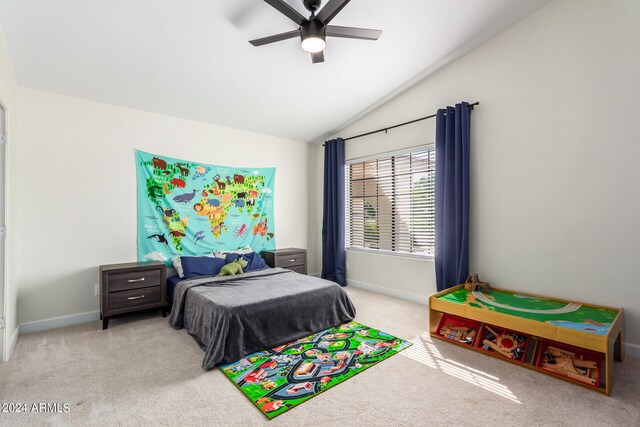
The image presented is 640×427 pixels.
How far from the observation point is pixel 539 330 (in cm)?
232

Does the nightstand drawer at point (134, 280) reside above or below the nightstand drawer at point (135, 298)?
above

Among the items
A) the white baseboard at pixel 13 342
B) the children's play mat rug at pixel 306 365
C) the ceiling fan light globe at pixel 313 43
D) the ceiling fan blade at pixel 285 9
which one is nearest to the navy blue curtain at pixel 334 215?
the children's play mat rug at pixel 306 365

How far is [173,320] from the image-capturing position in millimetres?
3197

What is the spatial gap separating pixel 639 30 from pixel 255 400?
163 inches

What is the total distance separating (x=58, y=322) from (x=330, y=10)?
397 centimetres

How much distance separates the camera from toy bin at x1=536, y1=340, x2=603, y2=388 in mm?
2131

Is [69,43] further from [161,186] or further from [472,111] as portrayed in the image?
[472,111]

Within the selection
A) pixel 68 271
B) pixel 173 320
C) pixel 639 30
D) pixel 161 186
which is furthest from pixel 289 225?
pixel 639 30

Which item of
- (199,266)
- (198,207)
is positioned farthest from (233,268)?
(198,207)

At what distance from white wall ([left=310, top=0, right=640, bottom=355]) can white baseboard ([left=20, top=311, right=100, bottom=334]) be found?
4.37 m

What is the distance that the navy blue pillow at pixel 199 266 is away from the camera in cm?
372

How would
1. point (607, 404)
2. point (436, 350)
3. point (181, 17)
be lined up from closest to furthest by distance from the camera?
point (607, 404) < point (181, 17) < point (436, 350)

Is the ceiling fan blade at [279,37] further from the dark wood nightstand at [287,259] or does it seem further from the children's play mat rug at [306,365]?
the dark wood nightstand at [287,259]

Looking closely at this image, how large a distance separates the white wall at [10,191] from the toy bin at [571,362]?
4234 millimetres
